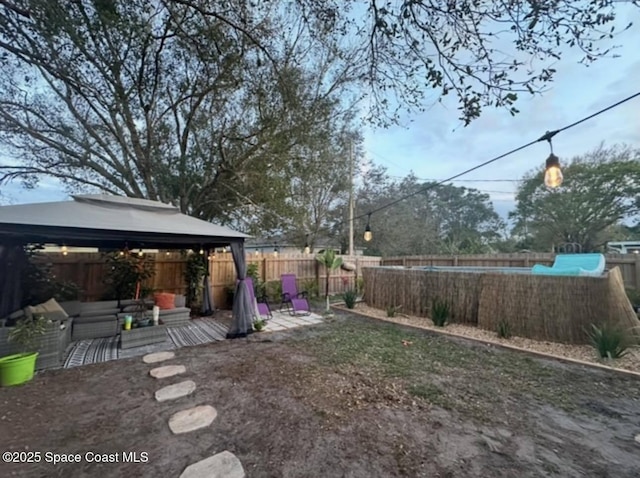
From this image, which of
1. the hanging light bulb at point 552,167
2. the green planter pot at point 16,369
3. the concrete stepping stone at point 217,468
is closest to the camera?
the concrete stepping stone at point 217,468

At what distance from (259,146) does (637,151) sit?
17.9 metres

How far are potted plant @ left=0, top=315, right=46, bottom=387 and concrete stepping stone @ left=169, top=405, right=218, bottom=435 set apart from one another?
232cm

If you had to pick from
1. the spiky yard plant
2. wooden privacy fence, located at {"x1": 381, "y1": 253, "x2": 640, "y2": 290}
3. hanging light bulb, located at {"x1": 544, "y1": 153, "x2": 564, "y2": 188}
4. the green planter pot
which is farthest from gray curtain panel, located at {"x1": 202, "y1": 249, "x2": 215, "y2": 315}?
wooden privacy fence, located at {"x1": 381, "y1": 253, "x2": 640, "y2": 290}

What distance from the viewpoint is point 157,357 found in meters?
4.19

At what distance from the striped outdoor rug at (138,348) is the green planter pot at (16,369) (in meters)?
0.50

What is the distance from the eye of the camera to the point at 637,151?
13.2 meters

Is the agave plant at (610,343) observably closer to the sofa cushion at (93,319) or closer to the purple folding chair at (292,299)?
the purple folding chair at (292,299)

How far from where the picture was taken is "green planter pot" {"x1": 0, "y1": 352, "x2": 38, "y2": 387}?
10.5ft

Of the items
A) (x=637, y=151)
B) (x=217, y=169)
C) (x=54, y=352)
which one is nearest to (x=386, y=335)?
(x=54, y=352)

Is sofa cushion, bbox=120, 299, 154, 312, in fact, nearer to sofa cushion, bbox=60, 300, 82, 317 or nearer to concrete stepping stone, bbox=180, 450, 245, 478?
sofa cushion, bbox=60, 300, 82, 317

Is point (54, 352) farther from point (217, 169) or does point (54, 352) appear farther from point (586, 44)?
point (586, 44)

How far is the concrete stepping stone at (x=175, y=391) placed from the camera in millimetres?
2951

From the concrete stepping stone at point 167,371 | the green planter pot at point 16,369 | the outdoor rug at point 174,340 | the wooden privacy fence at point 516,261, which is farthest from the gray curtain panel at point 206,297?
the wooden privacy fence at point 516,261

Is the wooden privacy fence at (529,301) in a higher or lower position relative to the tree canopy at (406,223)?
lower
